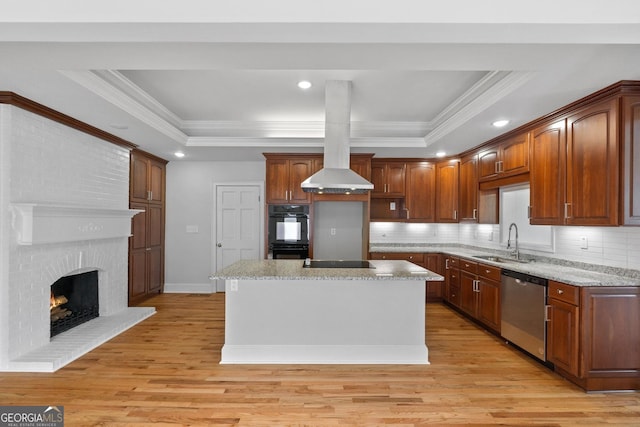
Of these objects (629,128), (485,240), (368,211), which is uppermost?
(629,128)

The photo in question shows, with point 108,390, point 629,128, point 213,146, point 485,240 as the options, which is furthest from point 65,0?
point 485,240

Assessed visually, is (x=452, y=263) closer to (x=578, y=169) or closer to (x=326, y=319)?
(x=578, y=169)

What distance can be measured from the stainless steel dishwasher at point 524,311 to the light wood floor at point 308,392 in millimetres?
162

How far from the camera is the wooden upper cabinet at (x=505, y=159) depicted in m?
3.73

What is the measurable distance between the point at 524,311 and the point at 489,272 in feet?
2.27

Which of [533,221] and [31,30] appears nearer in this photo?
[31,30]

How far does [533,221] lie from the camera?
11.8 feet

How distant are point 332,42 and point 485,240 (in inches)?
166

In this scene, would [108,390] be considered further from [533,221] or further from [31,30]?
[533,221]

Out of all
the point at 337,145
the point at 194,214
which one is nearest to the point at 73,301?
the point at 194,214

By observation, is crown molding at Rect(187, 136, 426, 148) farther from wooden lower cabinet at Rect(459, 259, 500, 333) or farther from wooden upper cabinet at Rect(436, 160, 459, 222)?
wooden lower cabinet at Rect(459, 259, 500, 333)

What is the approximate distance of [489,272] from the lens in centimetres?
390

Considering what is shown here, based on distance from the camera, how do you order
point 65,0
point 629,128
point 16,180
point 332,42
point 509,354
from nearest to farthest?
point 65,0 → point 332,42 → point 629,128 → point 16,180 → point 509,354

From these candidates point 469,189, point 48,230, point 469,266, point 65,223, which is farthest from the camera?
point 469,189
